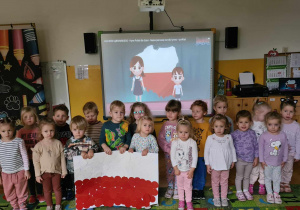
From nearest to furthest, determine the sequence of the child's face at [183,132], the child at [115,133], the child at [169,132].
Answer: the child's face at [183,132] < the child at [115,133] < the child at [169,132]

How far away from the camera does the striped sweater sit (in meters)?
2.37

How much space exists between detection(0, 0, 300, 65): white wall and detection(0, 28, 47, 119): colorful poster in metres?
0.36

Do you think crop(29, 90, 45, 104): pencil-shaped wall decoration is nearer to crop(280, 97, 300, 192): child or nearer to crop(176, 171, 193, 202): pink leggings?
crop(176, 171, 193, 202): pink leggings

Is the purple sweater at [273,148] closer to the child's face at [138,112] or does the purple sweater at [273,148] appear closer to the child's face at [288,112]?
the child's face at [288,112]

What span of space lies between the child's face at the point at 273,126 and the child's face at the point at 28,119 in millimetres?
2547

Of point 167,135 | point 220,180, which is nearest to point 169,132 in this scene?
point 167,135

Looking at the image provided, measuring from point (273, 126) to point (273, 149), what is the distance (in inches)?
9.7

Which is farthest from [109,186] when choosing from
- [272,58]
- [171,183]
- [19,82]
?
[272,58]

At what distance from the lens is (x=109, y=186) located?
250 centimetres

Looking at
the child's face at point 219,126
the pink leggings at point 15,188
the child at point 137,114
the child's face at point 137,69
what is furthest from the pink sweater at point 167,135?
the child's face at point 137,69

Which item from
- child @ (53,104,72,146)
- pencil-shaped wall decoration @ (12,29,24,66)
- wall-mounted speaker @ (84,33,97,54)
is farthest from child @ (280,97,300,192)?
pencil-shaped wall decoration @ (12,29,24,66)

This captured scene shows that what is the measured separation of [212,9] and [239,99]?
167cm

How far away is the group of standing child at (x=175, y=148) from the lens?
238 cm

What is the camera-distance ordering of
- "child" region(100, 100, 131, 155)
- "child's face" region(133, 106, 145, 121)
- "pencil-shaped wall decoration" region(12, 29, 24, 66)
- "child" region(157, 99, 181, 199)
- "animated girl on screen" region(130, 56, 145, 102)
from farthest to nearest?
1. "animated girl on screen" region(130, 56, 145, 102)
2. "pencil-shaped wall decoration" region(12, 29, 24, 66)
3. "child's face" region(133, 106, 145, 121)
4. "child" region(157, 99, 181, 199)
5. "child" region(100, 100, 131, 155)
